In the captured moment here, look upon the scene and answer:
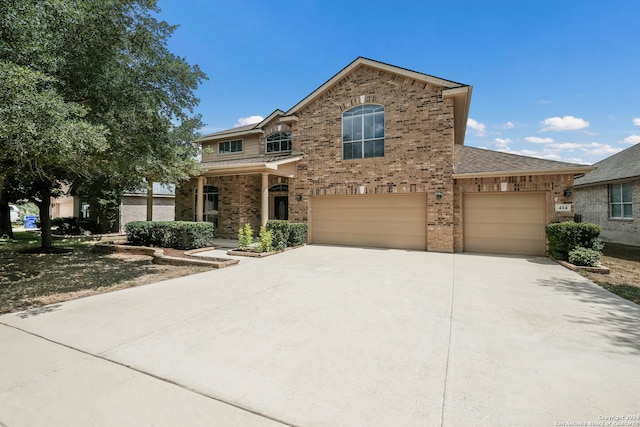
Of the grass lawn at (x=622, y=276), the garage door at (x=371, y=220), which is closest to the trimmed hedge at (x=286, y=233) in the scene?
the garage door at (x=371, y=220)

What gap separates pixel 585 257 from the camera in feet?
27.5

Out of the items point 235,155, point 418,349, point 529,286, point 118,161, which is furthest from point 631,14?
point 235,155

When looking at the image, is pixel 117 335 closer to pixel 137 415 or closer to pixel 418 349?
pixel 137 415

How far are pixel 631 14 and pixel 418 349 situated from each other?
1143cm

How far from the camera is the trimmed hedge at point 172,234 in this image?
1158cm

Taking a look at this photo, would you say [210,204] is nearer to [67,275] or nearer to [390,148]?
[67,275]

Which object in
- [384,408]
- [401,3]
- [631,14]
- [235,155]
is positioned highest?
[401,3]

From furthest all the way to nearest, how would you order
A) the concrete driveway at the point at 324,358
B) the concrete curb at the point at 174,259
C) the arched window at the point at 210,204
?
the arched window at the point at 210,204
the concrete curb at the point at 174,259
the concrete driveway at the point at 324,358

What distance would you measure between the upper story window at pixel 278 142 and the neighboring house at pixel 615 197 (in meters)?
16.2

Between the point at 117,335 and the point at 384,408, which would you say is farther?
the point at 117,335

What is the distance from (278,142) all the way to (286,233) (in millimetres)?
6401

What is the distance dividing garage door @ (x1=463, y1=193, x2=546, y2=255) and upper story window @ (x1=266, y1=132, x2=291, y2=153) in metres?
9.17

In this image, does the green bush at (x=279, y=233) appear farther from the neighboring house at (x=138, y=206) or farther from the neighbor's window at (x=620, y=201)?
the neighbor's window at (x=620, y=201)

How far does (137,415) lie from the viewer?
7.72 feet
